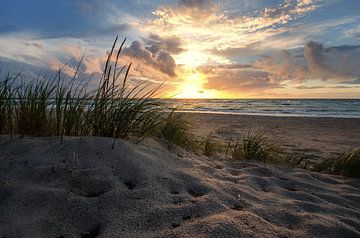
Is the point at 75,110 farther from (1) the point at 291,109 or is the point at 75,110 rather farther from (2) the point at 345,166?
(1) the point at 291,109

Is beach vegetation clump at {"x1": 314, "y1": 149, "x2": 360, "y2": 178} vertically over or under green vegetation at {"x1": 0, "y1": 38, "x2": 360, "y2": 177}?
under

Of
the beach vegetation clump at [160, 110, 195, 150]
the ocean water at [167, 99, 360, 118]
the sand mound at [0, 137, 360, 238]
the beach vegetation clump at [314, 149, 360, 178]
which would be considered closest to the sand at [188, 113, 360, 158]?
the beach vegetation clump at [314, 149, 360, 178]

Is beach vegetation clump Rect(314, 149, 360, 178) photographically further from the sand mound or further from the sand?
the sand mound

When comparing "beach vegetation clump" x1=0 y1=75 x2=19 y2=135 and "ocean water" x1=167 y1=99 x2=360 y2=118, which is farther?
"ocean water" x1=167 y1=99 x2=360 y2=118

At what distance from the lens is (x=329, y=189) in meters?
3.05

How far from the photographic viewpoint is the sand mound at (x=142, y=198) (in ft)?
5.53

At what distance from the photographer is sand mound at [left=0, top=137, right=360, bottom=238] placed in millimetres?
1685

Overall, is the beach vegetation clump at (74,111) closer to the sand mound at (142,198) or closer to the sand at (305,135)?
the sand mound at (142,198)

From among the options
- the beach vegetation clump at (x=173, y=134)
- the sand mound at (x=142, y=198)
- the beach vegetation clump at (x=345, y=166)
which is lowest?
the beach vegetation clump at (x=345, y=166)

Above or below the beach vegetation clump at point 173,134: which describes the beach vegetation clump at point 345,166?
below

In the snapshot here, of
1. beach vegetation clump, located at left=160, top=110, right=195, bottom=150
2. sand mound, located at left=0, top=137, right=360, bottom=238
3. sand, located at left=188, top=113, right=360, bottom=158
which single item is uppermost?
beach vegetation clump, located at left=160, top=110, right=195, bottom=150

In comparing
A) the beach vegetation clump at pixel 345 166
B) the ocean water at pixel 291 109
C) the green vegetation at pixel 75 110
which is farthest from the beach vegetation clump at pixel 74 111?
the ocean water at pixel 291 109

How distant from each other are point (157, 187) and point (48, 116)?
159cm

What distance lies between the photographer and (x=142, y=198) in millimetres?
1971
